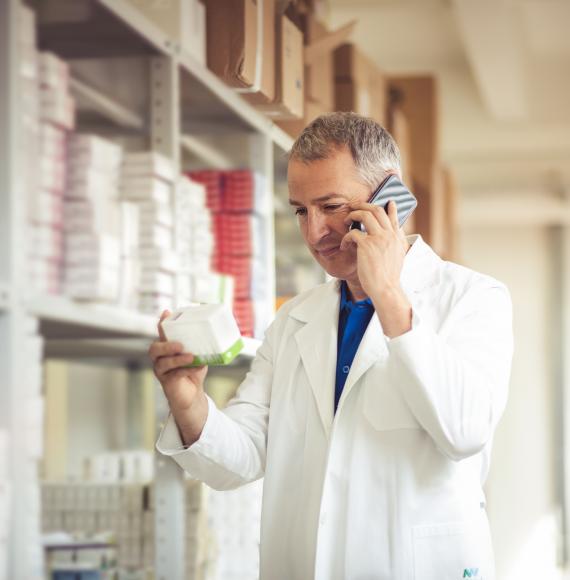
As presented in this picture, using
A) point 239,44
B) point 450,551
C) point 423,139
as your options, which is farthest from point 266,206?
point 423,139

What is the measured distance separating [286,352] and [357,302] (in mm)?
185

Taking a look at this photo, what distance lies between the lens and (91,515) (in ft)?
11.7

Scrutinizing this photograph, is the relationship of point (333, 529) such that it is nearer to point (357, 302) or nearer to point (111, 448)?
point (357, 302)

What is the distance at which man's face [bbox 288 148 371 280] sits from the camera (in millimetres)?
2012

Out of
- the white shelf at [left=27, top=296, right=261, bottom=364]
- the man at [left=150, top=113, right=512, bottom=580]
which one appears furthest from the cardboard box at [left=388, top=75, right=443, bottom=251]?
the man at [left=150, top=113, right=512, bottom=580]

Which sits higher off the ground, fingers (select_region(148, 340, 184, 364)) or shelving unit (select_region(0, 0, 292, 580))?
shelving unit (select_region(0, 0, 292, 580))

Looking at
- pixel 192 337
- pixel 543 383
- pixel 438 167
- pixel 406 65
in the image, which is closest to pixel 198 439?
pixel 192 337

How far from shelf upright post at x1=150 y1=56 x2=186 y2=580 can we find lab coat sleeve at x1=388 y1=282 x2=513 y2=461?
1109mm

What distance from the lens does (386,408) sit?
192 cm

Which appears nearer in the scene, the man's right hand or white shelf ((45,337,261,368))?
the man's right hand

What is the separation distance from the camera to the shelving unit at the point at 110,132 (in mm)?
1857

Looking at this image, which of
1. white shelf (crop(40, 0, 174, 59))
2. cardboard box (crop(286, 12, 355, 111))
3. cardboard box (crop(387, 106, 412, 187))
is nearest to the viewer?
white shelf (crop(40, 0, 174, 59))

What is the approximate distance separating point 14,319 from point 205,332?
0.35m

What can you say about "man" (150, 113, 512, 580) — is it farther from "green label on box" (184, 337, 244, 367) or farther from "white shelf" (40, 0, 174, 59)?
"white shelf" (40, 0, 174, 59)
